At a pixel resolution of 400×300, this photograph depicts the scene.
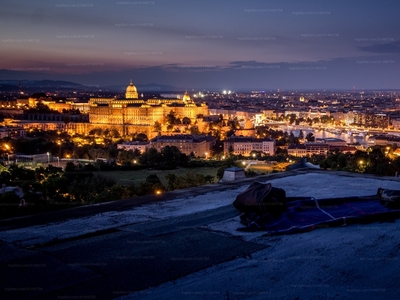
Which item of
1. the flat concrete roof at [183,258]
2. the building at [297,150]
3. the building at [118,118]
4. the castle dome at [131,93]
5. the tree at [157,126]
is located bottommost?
the building at [297,150]

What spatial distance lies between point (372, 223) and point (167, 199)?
147 centimetres

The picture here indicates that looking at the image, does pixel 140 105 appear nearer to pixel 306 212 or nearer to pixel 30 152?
pixel 30 152

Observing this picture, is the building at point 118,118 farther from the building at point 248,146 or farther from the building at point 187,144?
the building at point 248,146

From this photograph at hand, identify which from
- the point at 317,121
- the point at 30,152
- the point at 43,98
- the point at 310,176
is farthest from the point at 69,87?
the point at 310,176

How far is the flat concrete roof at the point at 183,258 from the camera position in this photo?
2.01 m

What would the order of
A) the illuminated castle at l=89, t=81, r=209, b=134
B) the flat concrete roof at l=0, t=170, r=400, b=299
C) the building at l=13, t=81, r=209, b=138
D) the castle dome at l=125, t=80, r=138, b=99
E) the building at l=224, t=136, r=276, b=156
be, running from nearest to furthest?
the flat concrete roof at l=0, t=170, r=400, b=299 < the building at l=224, t=136, r=276, b=156 < the building at l=13, t=81, r=209, b=138 < the illuminated castle at l=89, t=81, r=209, b=134 < the castle dome at l=125, t=80, r=138, b=99

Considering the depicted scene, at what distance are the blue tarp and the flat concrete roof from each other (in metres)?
0.06

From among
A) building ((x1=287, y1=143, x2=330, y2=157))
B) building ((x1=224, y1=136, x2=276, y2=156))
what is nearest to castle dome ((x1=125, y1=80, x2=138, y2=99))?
building ((x1=224, y1=136, x2=276, y2=156))

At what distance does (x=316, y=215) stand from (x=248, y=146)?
30.2 metres

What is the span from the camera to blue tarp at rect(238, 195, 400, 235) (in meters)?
2.84

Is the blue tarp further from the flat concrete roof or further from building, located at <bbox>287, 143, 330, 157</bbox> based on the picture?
building, located at <bbox>287, 143, 330, 157</bbox>

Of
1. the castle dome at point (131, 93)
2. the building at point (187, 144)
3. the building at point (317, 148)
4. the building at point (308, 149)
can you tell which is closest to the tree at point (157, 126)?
the building at point (187, 144)

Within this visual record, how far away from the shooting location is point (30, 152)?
2802 centimetres

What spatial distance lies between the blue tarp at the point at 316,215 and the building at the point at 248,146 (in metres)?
28.6
